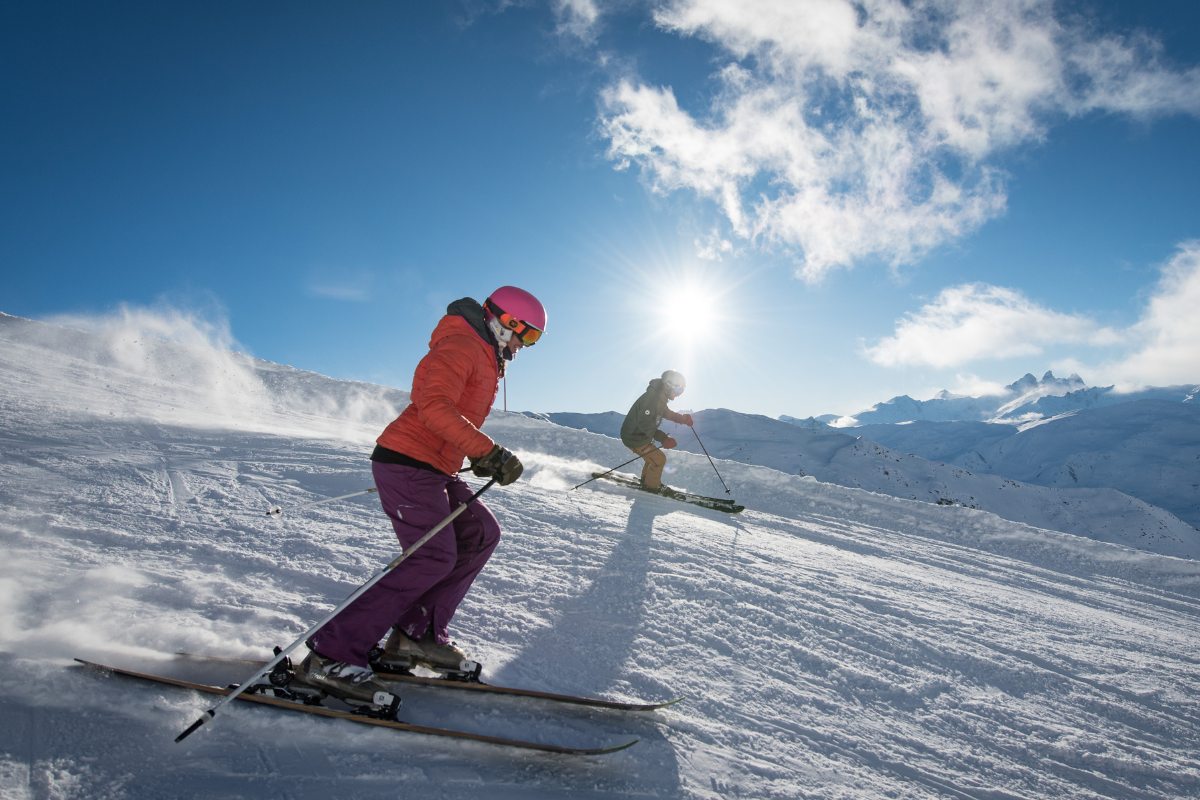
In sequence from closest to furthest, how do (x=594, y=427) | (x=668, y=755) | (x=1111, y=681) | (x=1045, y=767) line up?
(x=668, y=755) < (x=1045, y=767) < (x=1111, y=681) < (x=594, y=427)

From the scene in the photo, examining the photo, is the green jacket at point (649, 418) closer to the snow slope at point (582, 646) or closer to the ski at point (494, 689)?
the snow slope at point (582, 646)

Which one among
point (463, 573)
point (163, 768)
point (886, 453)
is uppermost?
point (886, 453)

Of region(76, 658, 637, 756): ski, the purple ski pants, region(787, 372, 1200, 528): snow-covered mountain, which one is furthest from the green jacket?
region(787, 372, 1200, 528): snow-covered mountain

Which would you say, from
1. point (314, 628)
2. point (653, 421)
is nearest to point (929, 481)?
point (653, 421)

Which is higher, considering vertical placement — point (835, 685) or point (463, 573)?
point (463, 573)

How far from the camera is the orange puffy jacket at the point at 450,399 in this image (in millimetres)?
2977

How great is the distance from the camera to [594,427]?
142625mm

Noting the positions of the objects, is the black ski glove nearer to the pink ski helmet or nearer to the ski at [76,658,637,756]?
the pink ski helmet

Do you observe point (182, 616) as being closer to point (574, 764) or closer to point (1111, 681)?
point (574, 764)

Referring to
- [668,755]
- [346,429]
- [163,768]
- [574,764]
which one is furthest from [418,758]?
[346,429]

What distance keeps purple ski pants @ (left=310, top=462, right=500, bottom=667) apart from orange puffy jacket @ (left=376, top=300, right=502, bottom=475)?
14 cm

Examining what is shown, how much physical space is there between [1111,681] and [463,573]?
4.94 m

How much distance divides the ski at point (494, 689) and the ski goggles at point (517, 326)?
1.92 meters

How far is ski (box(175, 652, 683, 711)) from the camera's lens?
2934 mm
